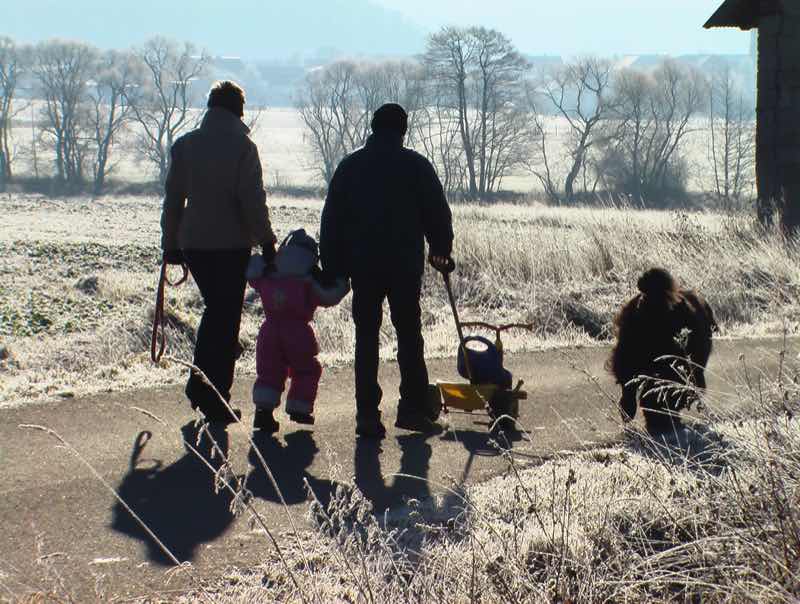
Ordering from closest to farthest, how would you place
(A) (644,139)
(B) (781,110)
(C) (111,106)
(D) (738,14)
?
(B) (781,110), (D) (738,14), (A) (644,139), (C) (111,106)

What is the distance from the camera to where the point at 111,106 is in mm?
87312

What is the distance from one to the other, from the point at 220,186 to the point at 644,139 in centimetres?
7957

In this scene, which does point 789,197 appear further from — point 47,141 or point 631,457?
point 47,141

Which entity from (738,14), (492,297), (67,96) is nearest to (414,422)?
(492,297)

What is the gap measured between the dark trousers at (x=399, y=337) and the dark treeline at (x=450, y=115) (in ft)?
193

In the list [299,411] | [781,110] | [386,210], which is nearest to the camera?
[386,210]

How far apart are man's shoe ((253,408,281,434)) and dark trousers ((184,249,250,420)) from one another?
259 millimetres

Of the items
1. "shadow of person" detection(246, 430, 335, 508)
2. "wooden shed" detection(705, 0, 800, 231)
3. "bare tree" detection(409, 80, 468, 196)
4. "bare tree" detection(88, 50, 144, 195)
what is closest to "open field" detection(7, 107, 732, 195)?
"bare tree" detection(88, 50, 144, 195)

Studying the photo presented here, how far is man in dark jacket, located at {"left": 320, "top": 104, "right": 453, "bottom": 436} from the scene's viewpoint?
6.67m

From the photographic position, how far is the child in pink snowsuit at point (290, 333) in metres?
6.80

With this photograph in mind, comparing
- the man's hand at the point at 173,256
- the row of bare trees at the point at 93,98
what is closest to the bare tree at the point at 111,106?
the row of bare trees at the point at 93,98

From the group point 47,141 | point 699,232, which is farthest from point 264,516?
point 47,141

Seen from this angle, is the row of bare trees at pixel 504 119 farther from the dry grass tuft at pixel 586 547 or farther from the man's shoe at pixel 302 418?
the dry grass tuft at pixel 586 547

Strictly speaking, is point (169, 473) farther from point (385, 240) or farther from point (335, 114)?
point (335, 114)
